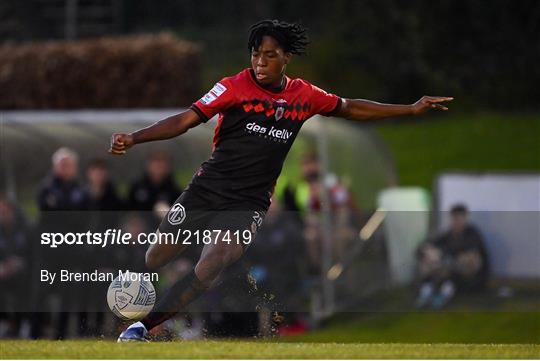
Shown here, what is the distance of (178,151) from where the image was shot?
18.7 meters

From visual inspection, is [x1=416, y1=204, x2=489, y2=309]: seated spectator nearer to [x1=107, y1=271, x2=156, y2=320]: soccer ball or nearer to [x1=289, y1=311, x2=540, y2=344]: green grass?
[x1=289, y1=311, x2=540, y2=344]: green grass

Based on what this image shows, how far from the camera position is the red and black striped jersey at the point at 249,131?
33.7 ft

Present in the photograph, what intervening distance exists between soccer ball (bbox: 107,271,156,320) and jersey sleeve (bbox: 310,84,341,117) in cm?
180

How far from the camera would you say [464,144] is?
95.2ft

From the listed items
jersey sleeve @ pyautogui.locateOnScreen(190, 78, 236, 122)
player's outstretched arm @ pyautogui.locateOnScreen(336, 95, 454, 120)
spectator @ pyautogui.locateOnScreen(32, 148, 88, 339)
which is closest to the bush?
spectator @ pyautogui.locateOnScreen(32, 148, 88, 339)

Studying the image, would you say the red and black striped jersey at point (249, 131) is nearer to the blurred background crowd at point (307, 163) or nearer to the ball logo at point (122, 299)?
the blurred background crowd at point (307, 163)

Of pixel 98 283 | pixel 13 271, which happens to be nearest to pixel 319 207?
pixel 13 271

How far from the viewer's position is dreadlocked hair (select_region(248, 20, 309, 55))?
10289 mm

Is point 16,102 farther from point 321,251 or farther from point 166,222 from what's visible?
Answer: point 166,222

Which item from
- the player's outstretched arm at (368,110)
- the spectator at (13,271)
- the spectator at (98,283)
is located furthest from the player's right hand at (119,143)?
the spectator at (13,271)

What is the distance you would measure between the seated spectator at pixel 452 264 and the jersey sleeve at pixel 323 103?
14.7 feet

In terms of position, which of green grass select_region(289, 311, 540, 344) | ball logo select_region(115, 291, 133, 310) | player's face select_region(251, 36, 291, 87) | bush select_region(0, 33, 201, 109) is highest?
bush select_region(0, 33, 201, 109)

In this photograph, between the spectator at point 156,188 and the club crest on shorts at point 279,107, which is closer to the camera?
the club crest on shorts at point 279,107

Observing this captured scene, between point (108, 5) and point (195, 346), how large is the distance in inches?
789
